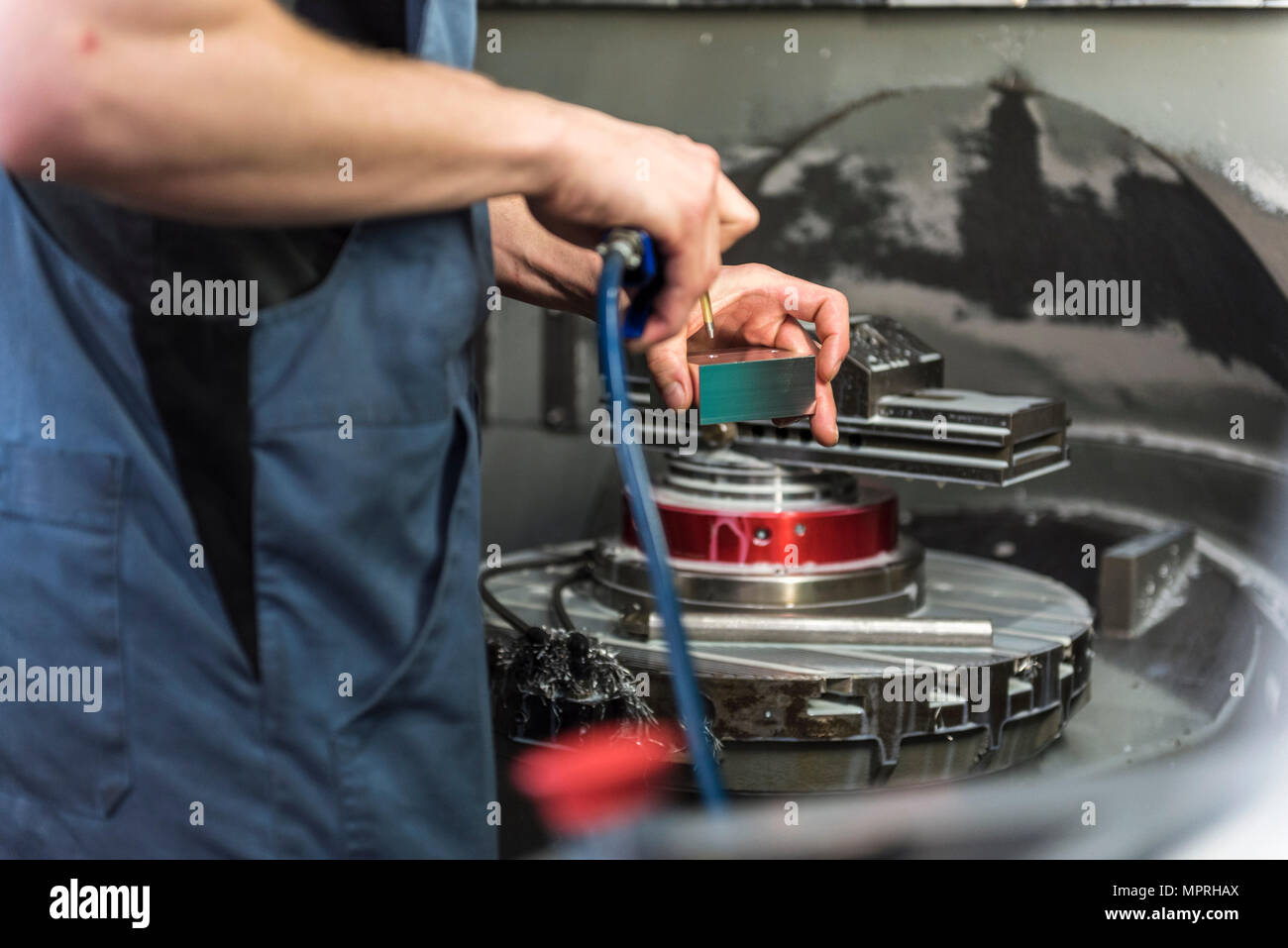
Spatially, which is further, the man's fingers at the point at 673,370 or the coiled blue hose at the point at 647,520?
the man's fingers at the point at 673,370

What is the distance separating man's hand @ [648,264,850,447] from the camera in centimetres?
102

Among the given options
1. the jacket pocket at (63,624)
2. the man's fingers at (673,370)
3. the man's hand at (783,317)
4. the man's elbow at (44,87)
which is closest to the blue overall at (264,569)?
the jacket pocket at (63,624)

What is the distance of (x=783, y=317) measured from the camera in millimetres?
1026

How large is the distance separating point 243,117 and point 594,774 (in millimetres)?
405

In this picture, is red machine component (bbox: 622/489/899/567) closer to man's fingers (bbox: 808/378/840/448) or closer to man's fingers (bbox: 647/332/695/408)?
man's fingers (bbox: 808/378/840/448)

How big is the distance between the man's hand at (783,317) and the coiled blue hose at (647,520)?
1.09ft

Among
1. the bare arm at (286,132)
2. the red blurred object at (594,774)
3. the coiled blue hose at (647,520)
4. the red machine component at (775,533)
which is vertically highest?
the bare arm at (286,132)

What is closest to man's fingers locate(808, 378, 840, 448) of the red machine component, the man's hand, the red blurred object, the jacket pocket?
the man's hand

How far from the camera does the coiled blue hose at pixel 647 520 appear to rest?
0.61 m

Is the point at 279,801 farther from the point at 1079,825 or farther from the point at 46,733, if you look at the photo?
the point at 1079,825

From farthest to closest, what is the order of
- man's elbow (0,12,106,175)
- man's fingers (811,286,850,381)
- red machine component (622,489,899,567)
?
red machine component (622,489,899,567), man's fingers (811,286,850,381), man's elbow (0,12,106,175)

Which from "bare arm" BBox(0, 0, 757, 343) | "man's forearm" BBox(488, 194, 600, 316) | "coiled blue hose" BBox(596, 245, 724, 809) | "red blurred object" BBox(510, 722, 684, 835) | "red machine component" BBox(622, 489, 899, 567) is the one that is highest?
"bare arm" BBox(0, 0, 757, 343)

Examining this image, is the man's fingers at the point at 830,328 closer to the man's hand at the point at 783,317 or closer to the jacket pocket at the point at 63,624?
the man's hand at the point at 783,317

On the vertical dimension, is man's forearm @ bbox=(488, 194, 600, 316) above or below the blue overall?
above
